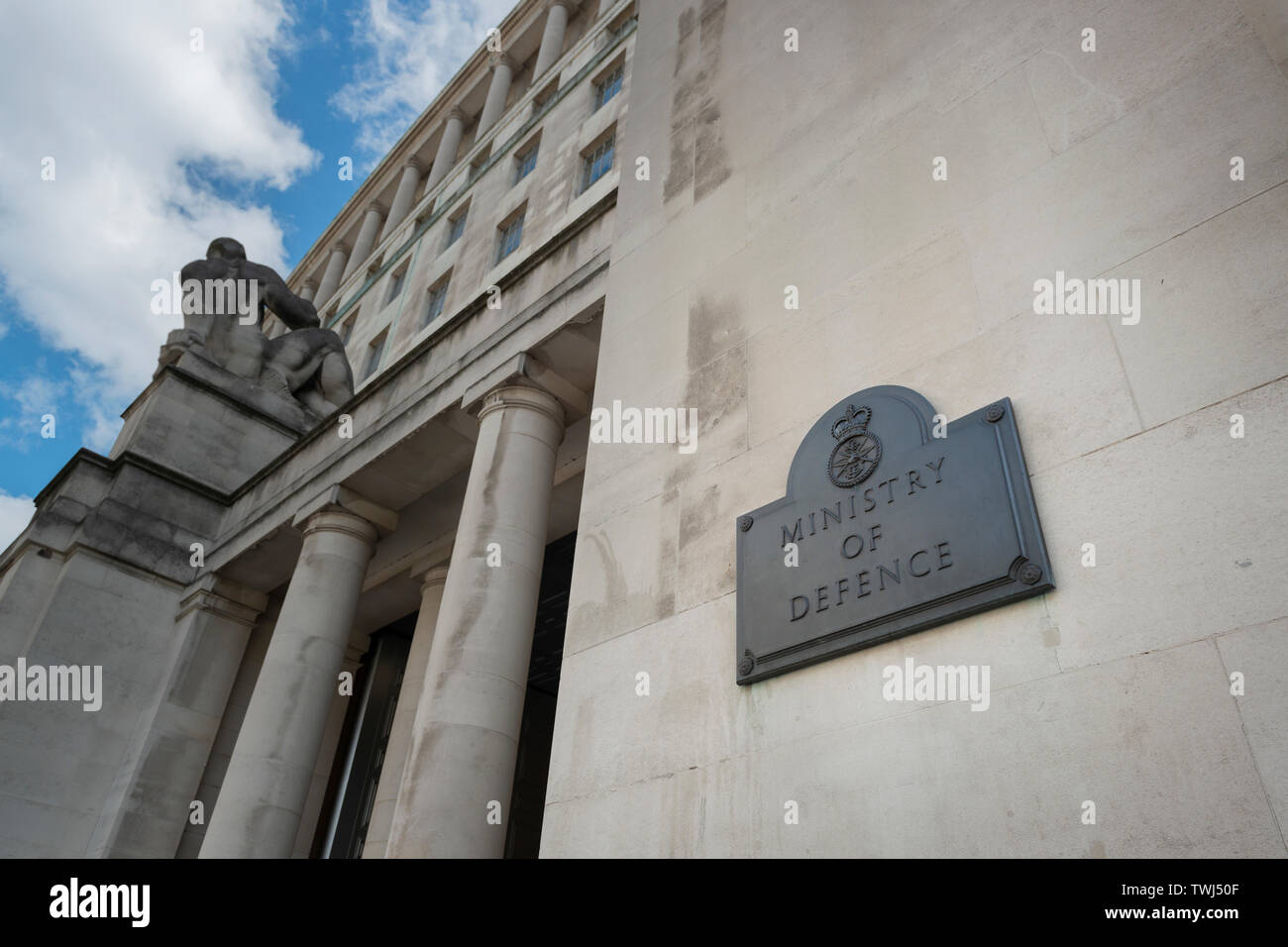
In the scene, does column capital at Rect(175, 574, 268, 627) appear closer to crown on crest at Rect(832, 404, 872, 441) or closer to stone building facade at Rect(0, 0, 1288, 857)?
stone building facade at Rect(0, 0, 1288, 857)

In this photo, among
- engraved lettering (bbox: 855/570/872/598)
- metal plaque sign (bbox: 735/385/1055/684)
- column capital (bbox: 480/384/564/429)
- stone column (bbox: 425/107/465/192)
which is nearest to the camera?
metal plaque sign (bbox: 735/385/1055/684)

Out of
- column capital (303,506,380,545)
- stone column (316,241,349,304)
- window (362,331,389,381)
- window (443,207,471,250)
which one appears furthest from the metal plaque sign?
stone column (316,241,349,304)

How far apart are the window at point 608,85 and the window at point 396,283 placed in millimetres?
9947

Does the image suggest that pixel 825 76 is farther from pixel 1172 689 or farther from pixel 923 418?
pixel 1172 689

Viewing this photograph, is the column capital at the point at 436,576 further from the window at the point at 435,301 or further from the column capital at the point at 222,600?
the window at the point at 435,301

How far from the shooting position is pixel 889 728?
18.8 ft

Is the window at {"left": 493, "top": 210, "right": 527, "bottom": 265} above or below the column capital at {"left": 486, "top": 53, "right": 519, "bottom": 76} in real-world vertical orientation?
below

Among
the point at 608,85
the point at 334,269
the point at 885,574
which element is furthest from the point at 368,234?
the point at 885,574

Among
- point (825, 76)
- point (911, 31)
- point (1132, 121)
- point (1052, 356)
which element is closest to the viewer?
point (1052, 356)

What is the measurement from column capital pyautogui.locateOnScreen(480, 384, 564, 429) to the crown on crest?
257 inches

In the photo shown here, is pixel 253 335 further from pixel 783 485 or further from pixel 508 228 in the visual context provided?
pixel 783 485

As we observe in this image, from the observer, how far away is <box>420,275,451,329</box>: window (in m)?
27.2
